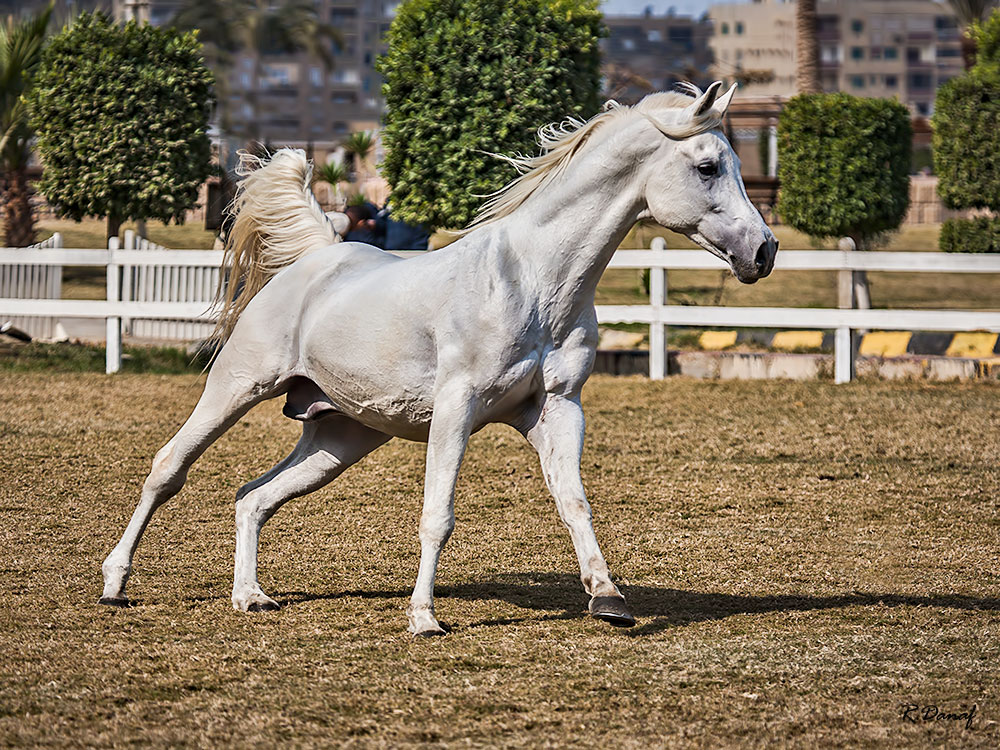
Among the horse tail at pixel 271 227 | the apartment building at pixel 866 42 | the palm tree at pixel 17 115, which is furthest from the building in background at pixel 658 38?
the horse tail at pixel 271 227

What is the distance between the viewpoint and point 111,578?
Result: 5840 mm

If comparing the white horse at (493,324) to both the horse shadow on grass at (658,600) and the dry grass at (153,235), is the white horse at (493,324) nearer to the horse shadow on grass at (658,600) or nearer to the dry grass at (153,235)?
the horse shadow on grass at (658,600)

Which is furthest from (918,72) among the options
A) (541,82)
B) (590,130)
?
(590,130)

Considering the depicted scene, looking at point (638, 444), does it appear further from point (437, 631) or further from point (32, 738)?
point (32, 738)

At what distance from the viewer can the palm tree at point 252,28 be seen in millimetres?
59522

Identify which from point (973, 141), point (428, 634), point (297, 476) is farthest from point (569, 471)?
point (973, 141)

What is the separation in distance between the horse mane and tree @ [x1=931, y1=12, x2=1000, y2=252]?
418 inches

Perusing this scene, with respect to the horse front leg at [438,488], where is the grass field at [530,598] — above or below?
below

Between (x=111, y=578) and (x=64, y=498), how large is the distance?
284cm

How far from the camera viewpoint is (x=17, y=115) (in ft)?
63.1

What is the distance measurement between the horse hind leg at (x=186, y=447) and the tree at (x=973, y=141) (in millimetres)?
11628

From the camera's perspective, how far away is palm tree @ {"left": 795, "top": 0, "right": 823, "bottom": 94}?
82.5ft

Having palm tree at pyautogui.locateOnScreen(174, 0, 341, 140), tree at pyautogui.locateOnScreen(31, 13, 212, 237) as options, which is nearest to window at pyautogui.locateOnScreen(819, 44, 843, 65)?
palm tree at pyautogui.locateOnScreen(174, 0, 341, 140)

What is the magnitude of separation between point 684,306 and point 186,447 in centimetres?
906
